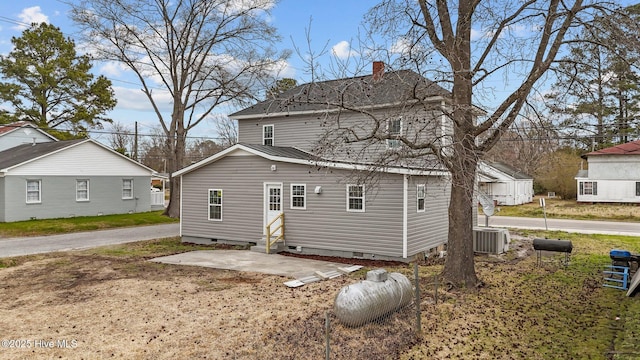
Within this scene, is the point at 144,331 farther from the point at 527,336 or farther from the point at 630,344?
the point at 630,344

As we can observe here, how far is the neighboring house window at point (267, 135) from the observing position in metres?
18.8

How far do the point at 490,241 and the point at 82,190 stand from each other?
2219cm

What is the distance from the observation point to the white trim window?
46.8 feet

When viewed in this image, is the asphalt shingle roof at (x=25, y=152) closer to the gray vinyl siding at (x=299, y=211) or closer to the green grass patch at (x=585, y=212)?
the gray vinyl siding at (x=299, y=211)

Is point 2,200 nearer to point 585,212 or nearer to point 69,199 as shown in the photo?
point 69,199

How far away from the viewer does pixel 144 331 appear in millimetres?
6973

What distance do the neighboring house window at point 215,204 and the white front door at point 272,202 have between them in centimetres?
217

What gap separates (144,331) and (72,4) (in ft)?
73.6

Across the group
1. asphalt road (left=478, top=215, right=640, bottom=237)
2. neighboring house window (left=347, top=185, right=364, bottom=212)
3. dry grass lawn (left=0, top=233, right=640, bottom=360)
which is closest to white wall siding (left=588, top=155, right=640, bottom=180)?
asphalt road (left=478, top=215, right=640, bottom=237)

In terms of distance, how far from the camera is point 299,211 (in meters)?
14.4

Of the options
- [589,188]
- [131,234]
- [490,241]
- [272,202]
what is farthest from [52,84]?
[589,188]

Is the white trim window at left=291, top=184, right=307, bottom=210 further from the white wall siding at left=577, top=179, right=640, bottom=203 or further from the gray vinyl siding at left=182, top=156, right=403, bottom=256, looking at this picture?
the white wall siding at left=577, top=179, right=640, bottom=203

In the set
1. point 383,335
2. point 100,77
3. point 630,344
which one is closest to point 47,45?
point 100,77

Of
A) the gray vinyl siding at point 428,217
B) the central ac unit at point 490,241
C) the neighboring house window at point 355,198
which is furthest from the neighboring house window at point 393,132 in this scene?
the central ac unit at point 490,241
